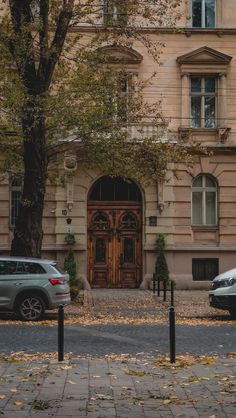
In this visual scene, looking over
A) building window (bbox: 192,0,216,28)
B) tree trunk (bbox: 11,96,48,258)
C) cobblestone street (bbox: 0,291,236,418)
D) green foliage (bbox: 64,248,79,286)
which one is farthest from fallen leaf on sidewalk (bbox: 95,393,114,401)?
building window (bbox: 192,0,216,28)

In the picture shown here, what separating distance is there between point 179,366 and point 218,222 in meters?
17.5

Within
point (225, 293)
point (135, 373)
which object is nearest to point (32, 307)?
point (225, 293)

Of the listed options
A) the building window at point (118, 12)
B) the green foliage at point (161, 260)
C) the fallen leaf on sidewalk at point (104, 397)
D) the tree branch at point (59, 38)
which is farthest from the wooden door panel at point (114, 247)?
the fallen leaf on sidewalk at point (104, 397)

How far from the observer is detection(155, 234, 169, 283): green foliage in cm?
2595

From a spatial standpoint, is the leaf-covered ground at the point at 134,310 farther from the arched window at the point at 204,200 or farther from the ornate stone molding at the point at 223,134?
the ornate stone molding at the point at 223,134

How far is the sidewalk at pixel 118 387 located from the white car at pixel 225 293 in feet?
18.7

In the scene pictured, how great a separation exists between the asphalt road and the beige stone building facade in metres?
11.2

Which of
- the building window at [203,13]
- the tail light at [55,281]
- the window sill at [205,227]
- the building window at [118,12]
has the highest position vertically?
the building window at [203,13]

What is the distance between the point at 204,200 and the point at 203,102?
4183mm

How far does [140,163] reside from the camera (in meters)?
20.4

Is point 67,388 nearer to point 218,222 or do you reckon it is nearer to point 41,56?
point 41,56

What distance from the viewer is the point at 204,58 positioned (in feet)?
88.6

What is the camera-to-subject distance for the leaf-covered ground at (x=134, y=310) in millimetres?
16688

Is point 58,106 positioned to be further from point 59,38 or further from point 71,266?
point 71,266
